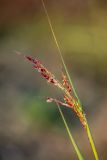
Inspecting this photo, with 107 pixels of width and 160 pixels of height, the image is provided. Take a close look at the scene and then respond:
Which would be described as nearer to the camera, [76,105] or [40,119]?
[76,105]

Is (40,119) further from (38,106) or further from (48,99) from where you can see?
(48,99)

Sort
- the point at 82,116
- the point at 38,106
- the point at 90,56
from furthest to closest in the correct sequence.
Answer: the point at 38,106
the point at 90,56
the point at 82,116

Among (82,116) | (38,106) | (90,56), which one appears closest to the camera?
(82,116)

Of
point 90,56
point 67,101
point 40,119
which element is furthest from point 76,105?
point 40,119

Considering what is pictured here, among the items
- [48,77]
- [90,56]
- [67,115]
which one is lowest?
[48,77]

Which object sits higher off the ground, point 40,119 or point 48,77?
point 40,119

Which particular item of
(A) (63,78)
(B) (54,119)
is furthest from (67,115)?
(A) (63,78)

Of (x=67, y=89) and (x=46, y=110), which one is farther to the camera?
(x=46, y=110)

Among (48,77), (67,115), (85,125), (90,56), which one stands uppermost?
(90,56)

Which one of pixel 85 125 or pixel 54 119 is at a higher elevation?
pixel 54 119
